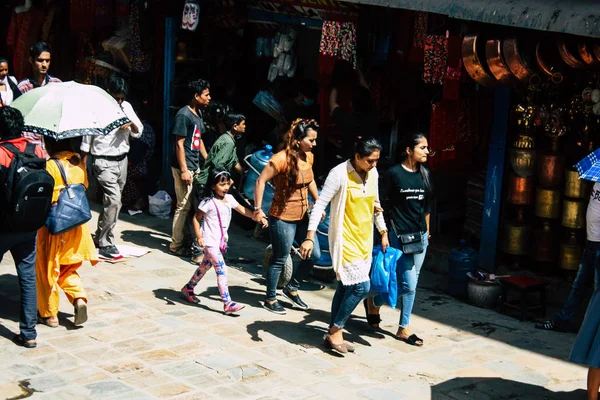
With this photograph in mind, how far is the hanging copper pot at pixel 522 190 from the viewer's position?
369 inches

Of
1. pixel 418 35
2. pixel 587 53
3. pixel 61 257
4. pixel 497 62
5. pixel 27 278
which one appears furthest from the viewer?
pixel 418 35

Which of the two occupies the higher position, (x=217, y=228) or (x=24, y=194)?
(x=24, y=194)

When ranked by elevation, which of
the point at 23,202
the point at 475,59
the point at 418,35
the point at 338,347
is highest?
the point at 418,35

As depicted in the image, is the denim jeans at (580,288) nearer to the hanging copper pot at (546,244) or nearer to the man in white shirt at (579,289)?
the man in white shirt at (579,289)

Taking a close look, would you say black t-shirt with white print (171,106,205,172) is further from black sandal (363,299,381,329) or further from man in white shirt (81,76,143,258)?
black sandal (363,299,381,329)

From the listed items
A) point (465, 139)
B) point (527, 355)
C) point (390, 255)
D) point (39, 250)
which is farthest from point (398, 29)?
point (39, 250)

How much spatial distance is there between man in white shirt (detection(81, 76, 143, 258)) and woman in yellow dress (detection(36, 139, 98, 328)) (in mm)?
1945

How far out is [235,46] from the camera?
1241 centimetres

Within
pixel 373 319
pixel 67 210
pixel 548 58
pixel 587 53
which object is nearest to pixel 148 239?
pixel 67 210

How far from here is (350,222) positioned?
714cm

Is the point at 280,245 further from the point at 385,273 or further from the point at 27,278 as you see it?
the point at 27,278

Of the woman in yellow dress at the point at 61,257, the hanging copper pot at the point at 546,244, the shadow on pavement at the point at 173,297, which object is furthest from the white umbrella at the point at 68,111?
the hanging copper pot at the point at 546,244

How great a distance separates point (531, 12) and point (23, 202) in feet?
14.8

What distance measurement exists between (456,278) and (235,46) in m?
4.98
